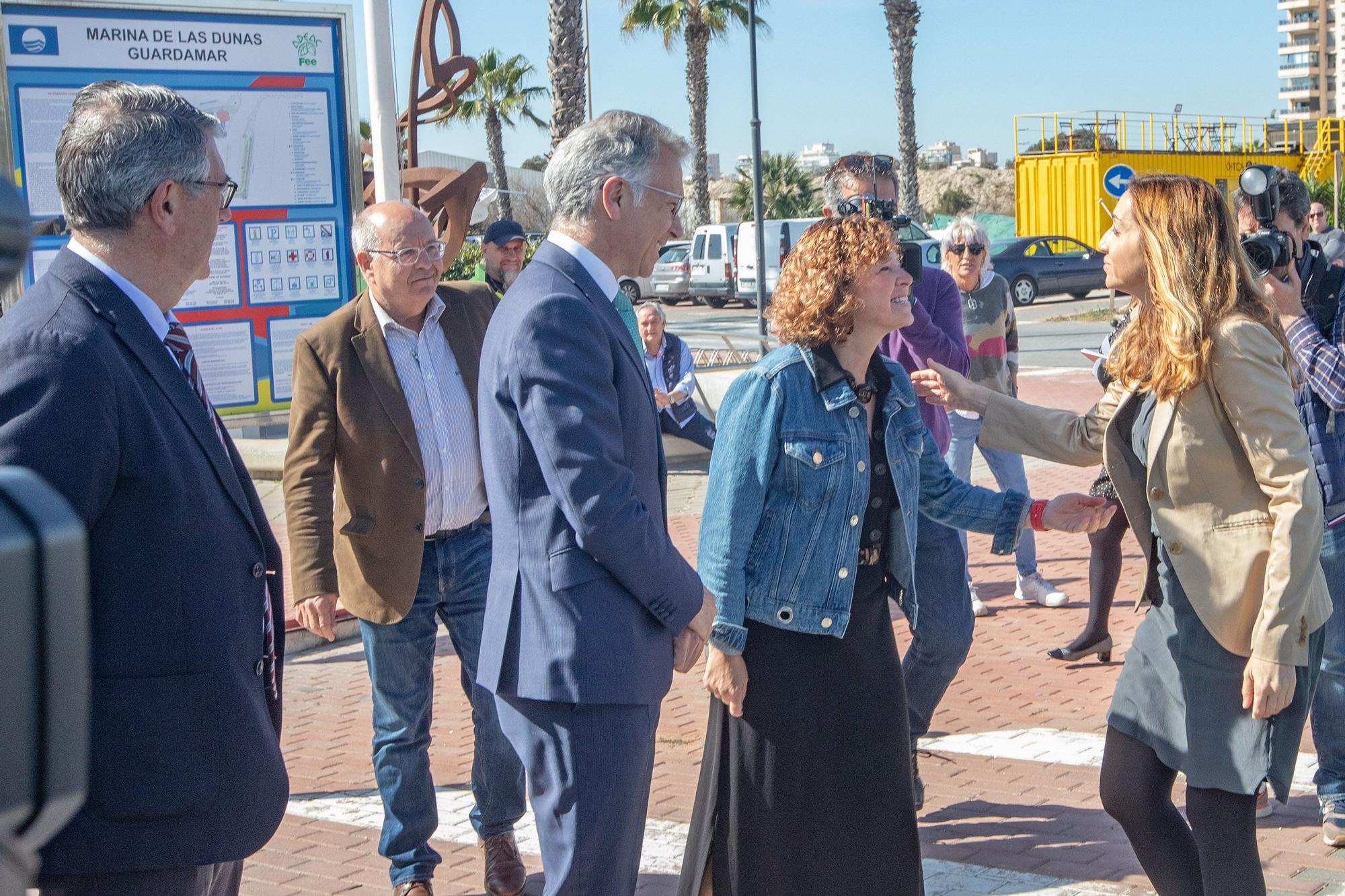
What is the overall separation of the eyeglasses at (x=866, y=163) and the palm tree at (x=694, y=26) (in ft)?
112

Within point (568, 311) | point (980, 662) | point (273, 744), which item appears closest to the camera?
point (273, 744)

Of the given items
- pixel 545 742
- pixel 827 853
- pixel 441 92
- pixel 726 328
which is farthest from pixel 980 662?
pixel 726 328

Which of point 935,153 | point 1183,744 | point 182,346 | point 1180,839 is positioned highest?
point 935,153

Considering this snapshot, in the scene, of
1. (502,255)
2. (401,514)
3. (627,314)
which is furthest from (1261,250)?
(502,255)

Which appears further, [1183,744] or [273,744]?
[1183,744]

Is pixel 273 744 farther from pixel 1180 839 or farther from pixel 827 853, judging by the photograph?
pixel 1180 839

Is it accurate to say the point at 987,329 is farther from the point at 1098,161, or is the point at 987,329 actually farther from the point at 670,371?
the point at 1098,161

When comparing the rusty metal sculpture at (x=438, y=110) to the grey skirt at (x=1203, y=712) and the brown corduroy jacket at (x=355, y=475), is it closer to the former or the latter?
the brown corduroy jacket at (x=355, y=475)

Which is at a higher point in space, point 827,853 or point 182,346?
point 182,346

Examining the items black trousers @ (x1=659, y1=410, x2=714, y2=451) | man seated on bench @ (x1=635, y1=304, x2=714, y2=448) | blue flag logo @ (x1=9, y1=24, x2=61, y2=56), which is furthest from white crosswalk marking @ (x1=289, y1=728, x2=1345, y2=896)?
black trousers @ (x1=659, y1=410, x2=714, y2=451)

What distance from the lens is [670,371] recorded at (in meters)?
9.45

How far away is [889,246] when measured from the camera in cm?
361

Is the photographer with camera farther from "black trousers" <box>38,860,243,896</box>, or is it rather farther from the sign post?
the sign post

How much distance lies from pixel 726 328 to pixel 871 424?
84.1ft
